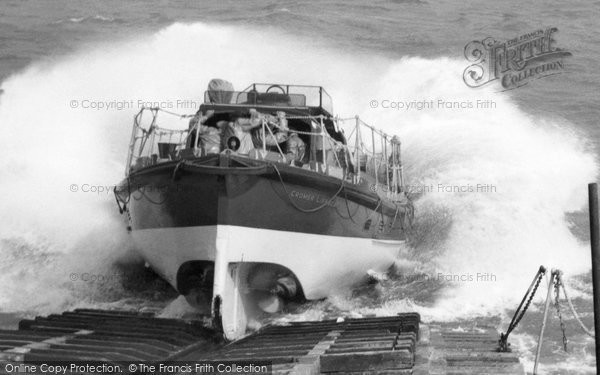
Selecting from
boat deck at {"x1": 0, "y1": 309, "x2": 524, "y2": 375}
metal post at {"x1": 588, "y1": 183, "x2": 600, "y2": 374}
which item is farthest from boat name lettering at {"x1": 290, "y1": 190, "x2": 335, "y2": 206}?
metal post at {"x1": 588, "y1": 183, "x2": 600, "y2": 374}

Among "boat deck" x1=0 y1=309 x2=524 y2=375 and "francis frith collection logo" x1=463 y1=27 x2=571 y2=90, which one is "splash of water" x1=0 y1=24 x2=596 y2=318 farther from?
"boat deck" x1=0 y1=309 x2=524 y2=375

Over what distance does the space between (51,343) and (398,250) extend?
7638mm

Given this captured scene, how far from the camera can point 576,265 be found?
12781 millimetres

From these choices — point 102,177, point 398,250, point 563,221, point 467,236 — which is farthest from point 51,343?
point 563,221

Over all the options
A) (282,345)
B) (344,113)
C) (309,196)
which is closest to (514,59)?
(344,113)

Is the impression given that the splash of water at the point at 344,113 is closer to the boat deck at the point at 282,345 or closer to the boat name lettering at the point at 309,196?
the boat name lettering at the point at 309,196

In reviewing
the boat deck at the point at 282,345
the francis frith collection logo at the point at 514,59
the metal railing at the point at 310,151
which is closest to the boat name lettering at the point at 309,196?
the metal railing at the point at 310,151

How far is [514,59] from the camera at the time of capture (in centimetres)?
2333

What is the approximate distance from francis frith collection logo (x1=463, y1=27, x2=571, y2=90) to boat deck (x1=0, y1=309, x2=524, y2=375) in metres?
15.5

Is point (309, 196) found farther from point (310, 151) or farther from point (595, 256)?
point (595, 256)

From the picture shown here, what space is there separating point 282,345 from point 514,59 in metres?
18.5

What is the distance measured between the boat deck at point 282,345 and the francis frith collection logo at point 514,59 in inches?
610

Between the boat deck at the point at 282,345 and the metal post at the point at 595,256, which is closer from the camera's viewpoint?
the metal post at the point at 595,256

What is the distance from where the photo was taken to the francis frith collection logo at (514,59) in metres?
23.1
